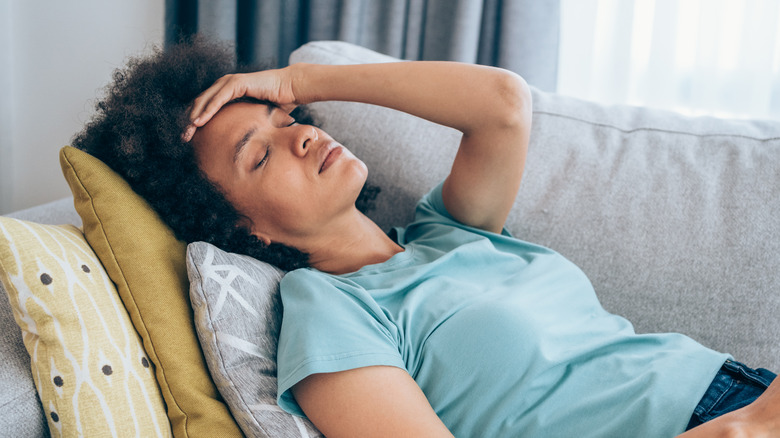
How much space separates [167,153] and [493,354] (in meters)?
0.69

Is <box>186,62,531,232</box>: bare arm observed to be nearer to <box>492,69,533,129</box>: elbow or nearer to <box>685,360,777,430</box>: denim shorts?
<box>492,69,533,129</box>: elbow

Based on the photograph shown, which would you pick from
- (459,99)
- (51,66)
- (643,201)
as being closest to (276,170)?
(459,99)

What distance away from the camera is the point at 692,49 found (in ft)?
6.34

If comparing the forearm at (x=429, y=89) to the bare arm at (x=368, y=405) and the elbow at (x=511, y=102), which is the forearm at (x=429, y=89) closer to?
the elbow at (x=511, y=102)

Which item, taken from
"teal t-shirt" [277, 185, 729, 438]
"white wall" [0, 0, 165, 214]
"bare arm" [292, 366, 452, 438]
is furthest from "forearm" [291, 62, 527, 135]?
"white wall" [0, 0, 165, 214]

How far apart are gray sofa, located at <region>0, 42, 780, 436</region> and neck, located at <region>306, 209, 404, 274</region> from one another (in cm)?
24

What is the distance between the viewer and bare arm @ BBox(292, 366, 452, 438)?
2.57 ft

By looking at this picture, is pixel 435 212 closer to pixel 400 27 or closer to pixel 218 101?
pixel 218 101

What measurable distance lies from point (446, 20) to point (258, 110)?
3.64 ft

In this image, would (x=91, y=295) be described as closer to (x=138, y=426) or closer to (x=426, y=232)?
(x=138, y=426)

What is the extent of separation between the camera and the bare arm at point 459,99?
119 cm

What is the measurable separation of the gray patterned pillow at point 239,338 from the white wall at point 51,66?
1.62m

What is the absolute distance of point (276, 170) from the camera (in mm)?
1086

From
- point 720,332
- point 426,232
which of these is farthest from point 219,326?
point 720,332
